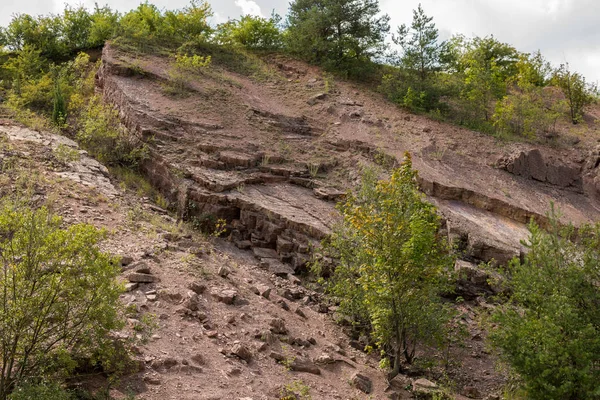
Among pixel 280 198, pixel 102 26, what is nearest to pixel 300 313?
pixel 280 198

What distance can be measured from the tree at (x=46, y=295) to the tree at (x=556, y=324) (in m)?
6.30

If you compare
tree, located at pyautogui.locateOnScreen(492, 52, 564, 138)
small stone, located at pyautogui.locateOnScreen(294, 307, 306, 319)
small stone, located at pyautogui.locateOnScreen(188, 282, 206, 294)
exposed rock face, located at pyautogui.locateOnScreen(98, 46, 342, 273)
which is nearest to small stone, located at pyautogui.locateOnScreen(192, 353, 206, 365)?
small stone, located at pyautogui.locateOnScreen(188, 282, 206, 294)

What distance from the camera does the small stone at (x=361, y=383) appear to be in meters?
8.70

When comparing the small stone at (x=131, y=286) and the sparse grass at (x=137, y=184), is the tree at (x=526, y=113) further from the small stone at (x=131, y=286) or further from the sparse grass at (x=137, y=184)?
the small stone at (x=131, y=286)

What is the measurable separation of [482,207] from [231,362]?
9773 millimetres

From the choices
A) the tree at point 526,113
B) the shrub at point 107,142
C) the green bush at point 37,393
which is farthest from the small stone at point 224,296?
the tree at point 526,113

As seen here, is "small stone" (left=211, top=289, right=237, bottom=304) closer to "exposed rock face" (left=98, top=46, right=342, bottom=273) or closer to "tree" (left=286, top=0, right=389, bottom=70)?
"exposed rock face" (left=98, top=46, right=342, bottom=273)

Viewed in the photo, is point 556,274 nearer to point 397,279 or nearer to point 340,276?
point 397,279

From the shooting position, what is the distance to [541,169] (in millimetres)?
17031

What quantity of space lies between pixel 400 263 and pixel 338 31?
47.8 feet

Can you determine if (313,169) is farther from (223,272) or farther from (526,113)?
(526,113)

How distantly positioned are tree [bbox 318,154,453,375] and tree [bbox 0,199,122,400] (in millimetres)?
4575

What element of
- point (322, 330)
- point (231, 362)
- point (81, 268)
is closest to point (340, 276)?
point (322, 330)

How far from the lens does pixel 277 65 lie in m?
21.9
